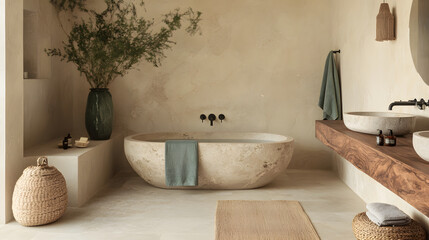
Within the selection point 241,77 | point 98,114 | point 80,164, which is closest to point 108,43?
point 98,114

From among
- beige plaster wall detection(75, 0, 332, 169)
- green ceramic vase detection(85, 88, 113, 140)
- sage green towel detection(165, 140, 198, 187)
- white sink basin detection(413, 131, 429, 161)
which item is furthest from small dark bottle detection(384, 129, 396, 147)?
green ceramic vase detection(85, 88, 113, 140)

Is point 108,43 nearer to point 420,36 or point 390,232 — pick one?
point 420,36

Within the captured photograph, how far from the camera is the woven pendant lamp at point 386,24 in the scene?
134 inches

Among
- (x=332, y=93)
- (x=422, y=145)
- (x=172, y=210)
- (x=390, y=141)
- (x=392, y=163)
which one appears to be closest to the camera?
(x=422, y=145)

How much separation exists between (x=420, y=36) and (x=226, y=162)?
222 cm

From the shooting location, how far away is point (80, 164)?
4.09 metres

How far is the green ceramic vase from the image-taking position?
195 inches

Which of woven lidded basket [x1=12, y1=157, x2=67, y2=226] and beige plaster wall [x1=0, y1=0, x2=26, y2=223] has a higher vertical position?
beige plaster wall [x1=0, y1=0, x2=26, y2=223]

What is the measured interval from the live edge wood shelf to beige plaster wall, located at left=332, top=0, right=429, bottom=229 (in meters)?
0.57

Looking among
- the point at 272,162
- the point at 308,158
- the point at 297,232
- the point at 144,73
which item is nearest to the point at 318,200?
the point at 272,162

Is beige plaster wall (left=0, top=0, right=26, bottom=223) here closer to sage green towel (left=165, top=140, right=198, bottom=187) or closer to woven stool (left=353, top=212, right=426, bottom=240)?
sage green towel (left=165, top=140, right=198, bottom=187)

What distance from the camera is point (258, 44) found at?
5.59 m

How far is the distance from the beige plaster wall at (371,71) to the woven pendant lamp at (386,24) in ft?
0.16

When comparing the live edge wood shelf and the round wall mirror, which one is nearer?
the live edge wood shelf
